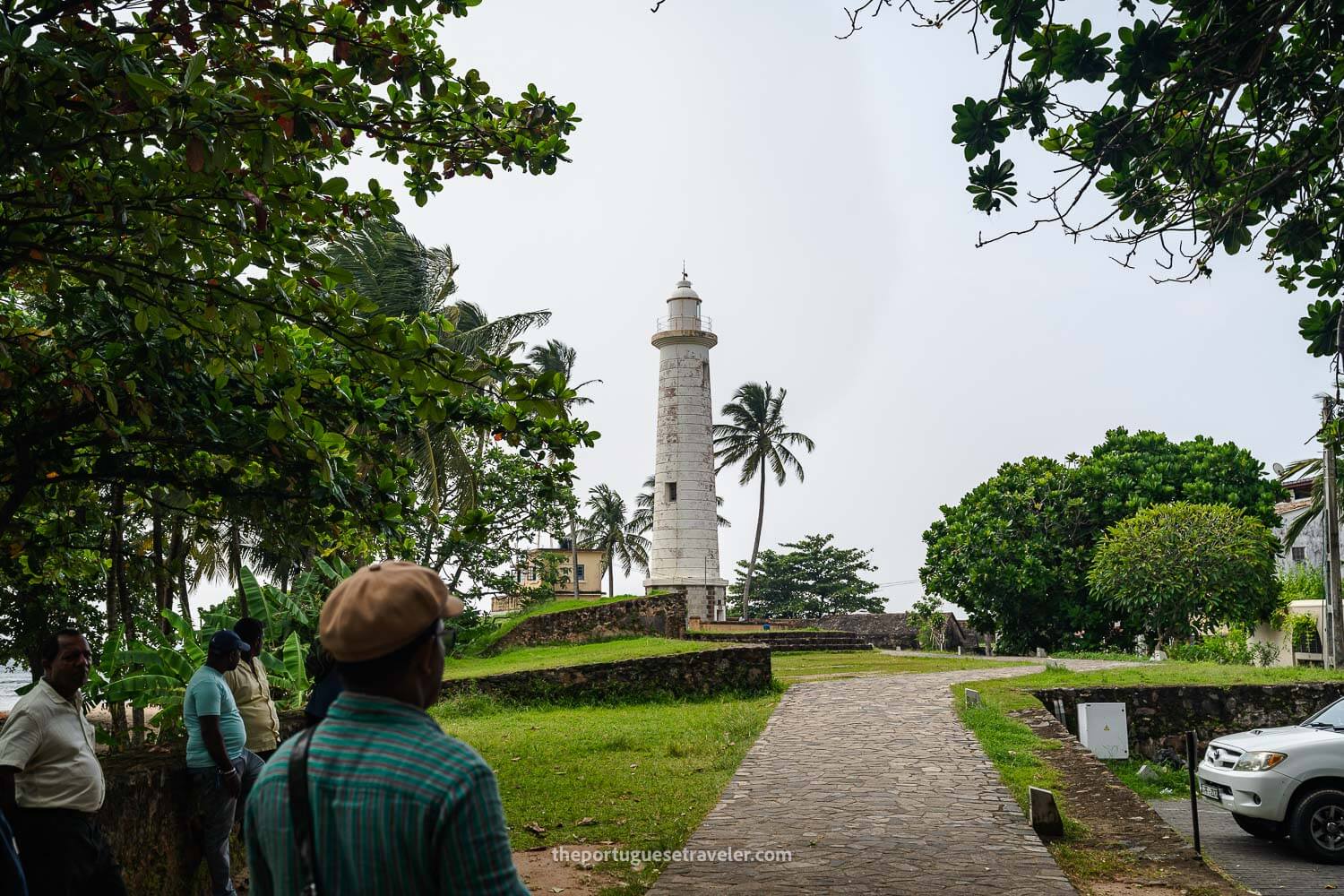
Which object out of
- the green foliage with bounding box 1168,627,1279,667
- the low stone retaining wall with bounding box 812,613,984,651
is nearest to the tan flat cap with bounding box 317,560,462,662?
the green foliage with bounding box 1168,627,1279,667

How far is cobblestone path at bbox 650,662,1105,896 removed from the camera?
6844 millimetres

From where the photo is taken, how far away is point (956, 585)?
118 feet

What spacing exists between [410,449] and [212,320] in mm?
18982

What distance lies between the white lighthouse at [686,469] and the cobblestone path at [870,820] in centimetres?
2379

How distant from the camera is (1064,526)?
3488 cm

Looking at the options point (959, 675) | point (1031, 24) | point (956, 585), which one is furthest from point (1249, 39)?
point (956, 585)

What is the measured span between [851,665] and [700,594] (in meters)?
12.8

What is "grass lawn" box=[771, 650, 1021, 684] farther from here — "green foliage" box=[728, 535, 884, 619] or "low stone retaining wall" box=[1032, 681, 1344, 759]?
"green foliage" box=[728, 535, 884, 619]

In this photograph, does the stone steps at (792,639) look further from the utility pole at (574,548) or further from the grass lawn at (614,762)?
the grass lawn at (614,762)

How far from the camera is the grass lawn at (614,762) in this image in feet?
28.6

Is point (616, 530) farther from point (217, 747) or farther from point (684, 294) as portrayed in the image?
point (217, 747)

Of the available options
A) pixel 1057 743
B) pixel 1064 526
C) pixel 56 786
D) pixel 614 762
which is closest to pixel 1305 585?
pixel 1064 526

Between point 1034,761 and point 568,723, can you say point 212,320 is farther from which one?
point 568,723

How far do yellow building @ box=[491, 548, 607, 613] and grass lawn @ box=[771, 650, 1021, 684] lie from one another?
8973 millimetres
